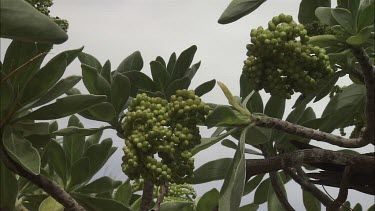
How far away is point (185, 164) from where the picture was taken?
1604mm

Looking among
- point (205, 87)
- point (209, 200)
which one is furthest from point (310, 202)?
point (205, 87)

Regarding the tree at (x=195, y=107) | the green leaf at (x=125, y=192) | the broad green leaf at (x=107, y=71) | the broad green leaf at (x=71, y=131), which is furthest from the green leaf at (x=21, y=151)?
the green leaf at (x=125, y=192)

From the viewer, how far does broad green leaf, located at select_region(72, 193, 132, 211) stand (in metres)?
1.72

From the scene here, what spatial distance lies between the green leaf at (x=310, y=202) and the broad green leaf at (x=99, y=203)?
29.2 inches

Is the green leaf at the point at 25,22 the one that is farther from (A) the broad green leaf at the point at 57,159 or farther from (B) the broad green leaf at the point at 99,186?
(B) the broad green leaf at the point at 99,186

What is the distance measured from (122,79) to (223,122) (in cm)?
A: 32

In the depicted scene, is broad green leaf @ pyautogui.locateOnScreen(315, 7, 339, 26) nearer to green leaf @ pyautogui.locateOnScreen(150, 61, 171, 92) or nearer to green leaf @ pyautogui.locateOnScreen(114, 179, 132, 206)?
green leaf @ pyautogui.locateOnScreen(150, 61, 171, 92)

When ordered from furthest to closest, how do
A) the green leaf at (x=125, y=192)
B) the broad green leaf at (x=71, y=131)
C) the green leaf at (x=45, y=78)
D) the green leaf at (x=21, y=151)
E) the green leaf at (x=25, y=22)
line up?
1. the green leaf at (x=125, y=192)
2. the broad green leaf at (x=71, y=131)
3. the green leaf at (x=45, y=78)
4. the green leaf at (x=21, y=151)
5. the green leaf at (x=25, y=22)

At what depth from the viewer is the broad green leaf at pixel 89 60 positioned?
1.96 m

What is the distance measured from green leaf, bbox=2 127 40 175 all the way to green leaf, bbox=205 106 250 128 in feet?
1.41

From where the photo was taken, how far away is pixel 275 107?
6.66 ft

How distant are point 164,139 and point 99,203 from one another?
1.04ft

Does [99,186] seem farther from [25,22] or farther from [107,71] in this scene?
[25,22]

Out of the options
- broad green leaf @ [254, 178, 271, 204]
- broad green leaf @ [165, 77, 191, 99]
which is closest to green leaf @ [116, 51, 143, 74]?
broad green leaf @ [165, 77, 191, 99]
